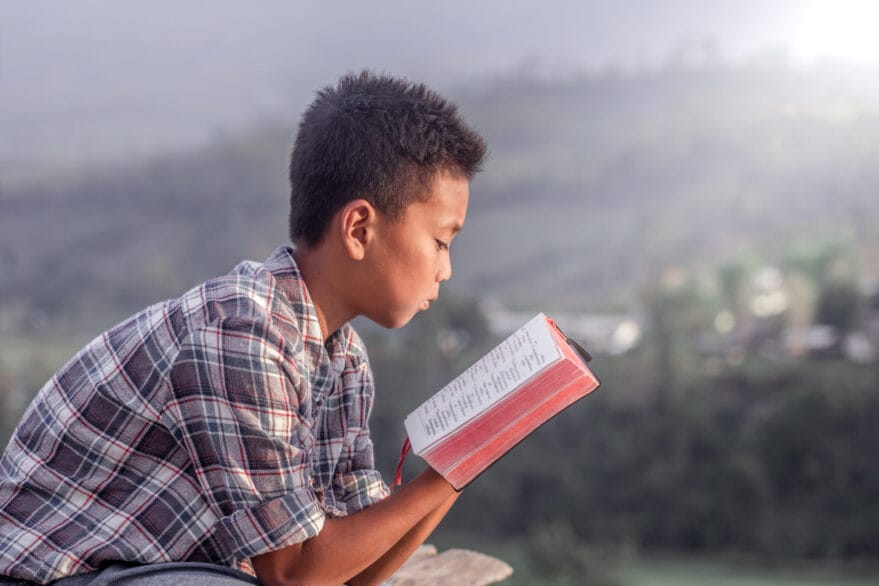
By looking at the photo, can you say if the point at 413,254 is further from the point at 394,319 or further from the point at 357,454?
the point at 357,454

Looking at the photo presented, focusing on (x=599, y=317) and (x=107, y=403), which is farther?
(x=599, y=317)

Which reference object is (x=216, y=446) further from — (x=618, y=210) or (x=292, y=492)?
(x=618, y=210)

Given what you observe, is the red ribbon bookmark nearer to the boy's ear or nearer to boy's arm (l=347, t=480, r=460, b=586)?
boy's arm (l=347, t=480, r=460, b=586)

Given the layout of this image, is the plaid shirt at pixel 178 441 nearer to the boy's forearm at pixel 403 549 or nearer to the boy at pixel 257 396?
the boy at pixel 257 396

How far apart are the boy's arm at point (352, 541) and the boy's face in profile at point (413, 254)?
0.19m

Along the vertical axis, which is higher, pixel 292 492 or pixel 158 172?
pixel 158 172

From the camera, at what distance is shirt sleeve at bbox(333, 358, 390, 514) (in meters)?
1.26

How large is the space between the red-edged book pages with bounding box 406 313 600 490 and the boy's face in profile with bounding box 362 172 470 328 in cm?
Answer: 11

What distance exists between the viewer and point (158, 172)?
401 inches

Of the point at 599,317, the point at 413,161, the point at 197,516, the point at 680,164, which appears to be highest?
the point at 680,164

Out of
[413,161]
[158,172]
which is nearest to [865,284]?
[158,172]

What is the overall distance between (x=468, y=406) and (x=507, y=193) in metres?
10.1

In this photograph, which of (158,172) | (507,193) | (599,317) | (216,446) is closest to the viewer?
(216,446)

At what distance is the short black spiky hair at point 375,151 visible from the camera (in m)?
1.08
